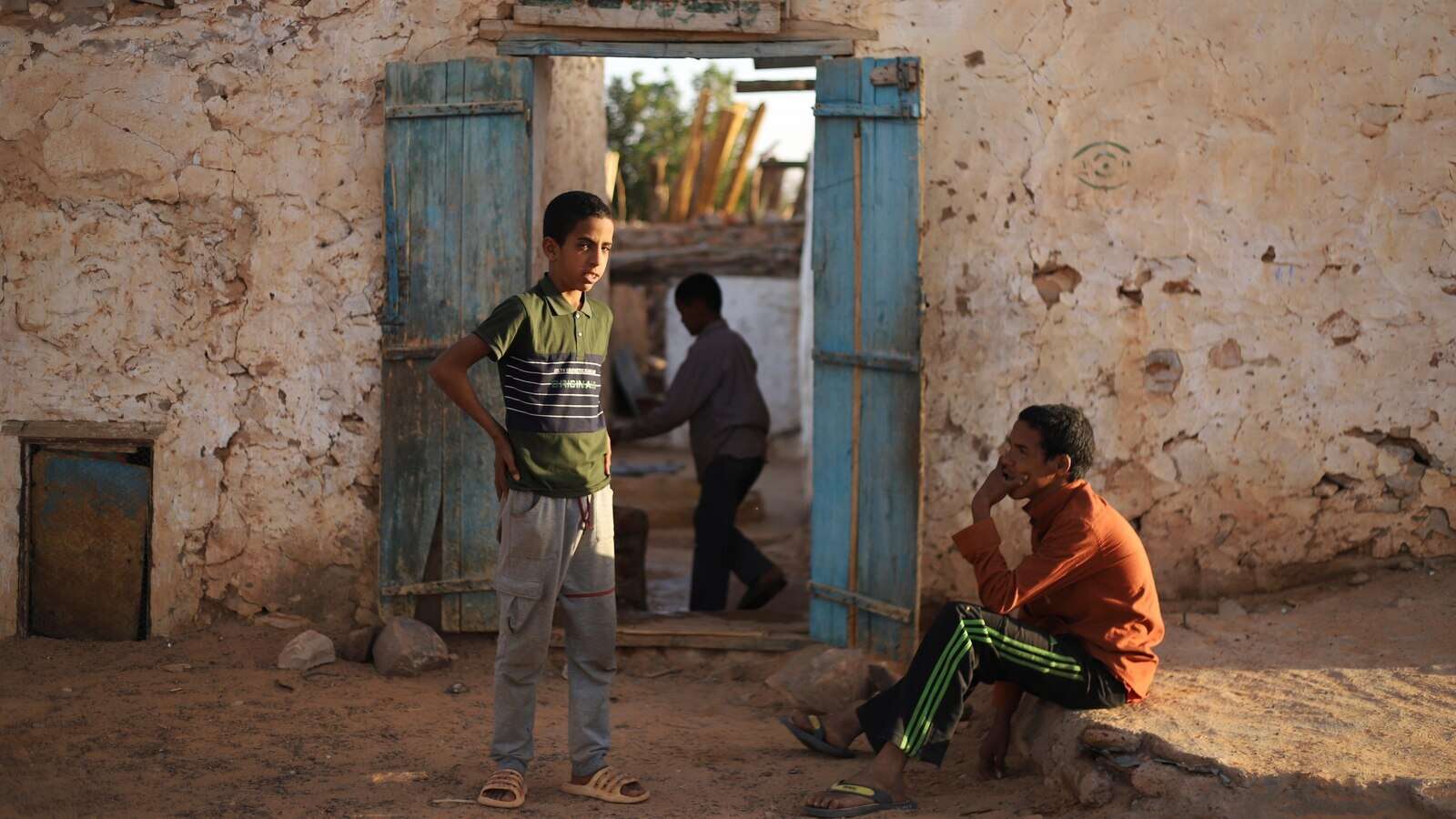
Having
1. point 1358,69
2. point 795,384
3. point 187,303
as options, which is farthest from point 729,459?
point 795,384

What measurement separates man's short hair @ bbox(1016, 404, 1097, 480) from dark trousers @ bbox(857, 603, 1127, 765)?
0.49 meters

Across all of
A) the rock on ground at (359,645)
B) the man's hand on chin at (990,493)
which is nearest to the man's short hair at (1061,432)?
the man's hand on chin at (990,493)

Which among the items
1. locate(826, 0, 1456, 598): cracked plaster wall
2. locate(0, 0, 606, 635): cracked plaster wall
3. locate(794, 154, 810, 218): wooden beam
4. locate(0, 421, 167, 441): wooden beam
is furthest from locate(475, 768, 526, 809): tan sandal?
locate(794, 154, 810, 218): wooden beam

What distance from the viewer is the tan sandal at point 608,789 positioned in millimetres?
3697

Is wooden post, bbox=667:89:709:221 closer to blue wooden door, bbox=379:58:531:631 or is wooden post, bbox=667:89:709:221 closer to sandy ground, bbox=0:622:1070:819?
blue wooden door, bbox=379:58:531:631

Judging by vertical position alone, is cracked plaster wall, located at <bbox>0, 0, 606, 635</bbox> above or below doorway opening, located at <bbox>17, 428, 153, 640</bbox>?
above

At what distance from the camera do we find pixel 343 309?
17.1 feet

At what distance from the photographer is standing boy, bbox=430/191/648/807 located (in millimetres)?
3496

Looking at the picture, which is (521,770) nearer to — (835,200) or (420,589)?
(420,589)

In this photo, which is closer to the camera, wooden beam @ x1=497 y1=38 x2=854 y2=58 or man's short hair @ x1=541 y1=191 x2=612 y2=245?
man's short hair @ x1=541 y1=191 x2=612 y2=245

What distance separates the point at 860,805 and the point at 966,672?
47cm

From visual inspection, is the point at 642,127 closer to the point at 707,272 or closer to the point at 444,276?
the point at 707,272

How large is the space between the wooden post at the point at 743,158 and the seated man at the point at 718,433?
26.5 feet

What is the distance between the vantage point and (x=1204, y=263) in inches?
201
